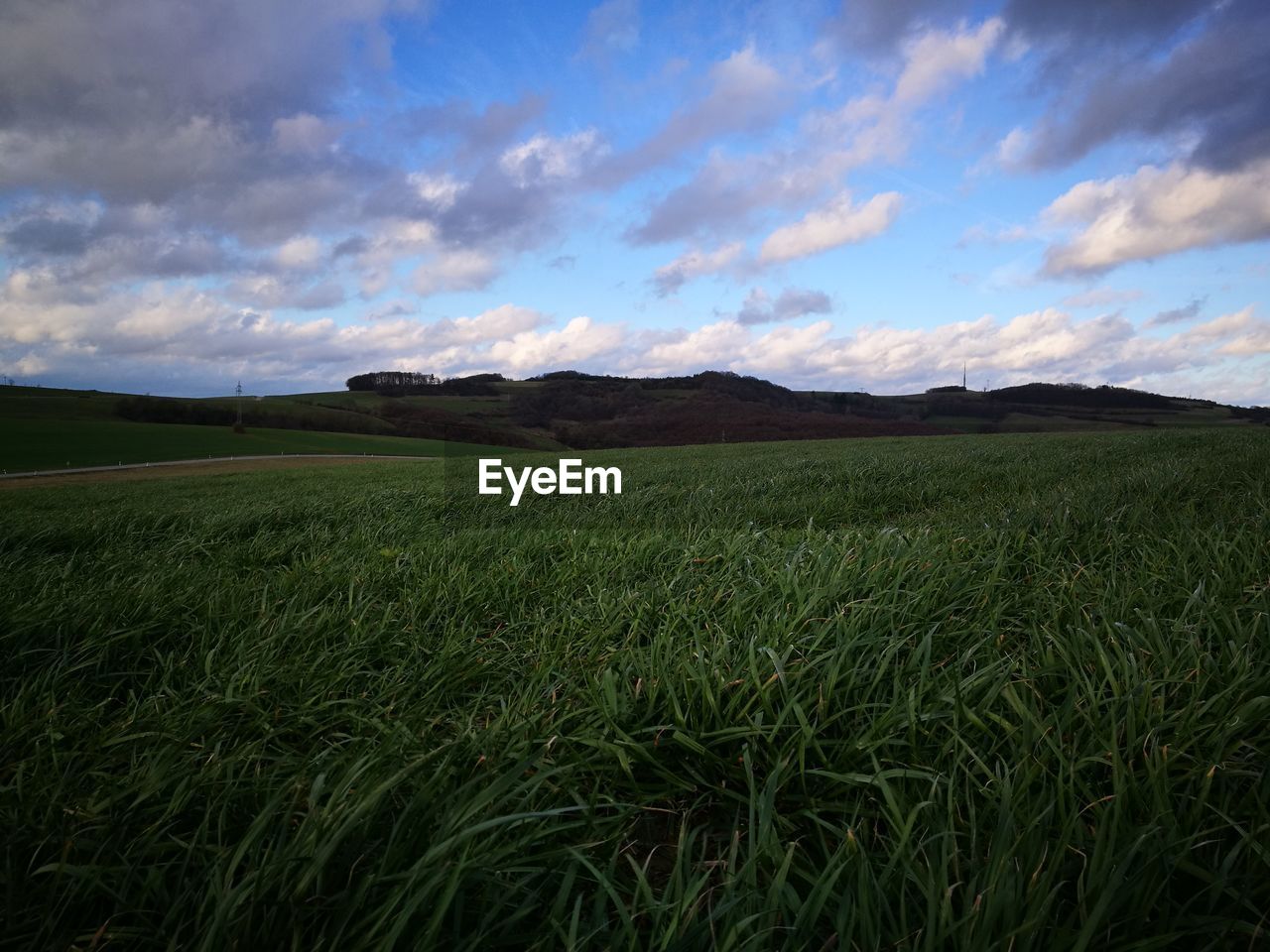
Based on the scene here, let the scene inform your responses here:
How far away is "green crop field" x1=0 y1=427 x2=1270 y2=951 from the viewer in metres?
1.21

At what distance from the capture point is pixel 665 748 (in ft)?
6.10

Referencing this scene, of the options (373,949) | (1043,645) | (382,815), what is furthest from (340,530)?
(1043,645)

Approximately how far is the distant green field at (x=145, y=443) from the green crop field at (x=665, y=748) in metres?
54.7

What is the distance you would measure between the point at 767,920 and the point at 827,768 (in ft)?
1.86

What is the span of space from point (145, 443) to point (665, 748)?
8180 centimetres

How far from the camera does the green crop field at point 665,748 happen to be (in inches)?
47.7

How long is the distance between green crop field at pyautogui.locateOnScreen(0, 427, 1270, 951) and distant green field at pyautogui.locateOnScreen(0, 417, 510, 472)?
5474 centimetres

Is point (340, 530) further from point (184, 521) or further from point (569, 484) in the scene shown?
point (569, 484)
